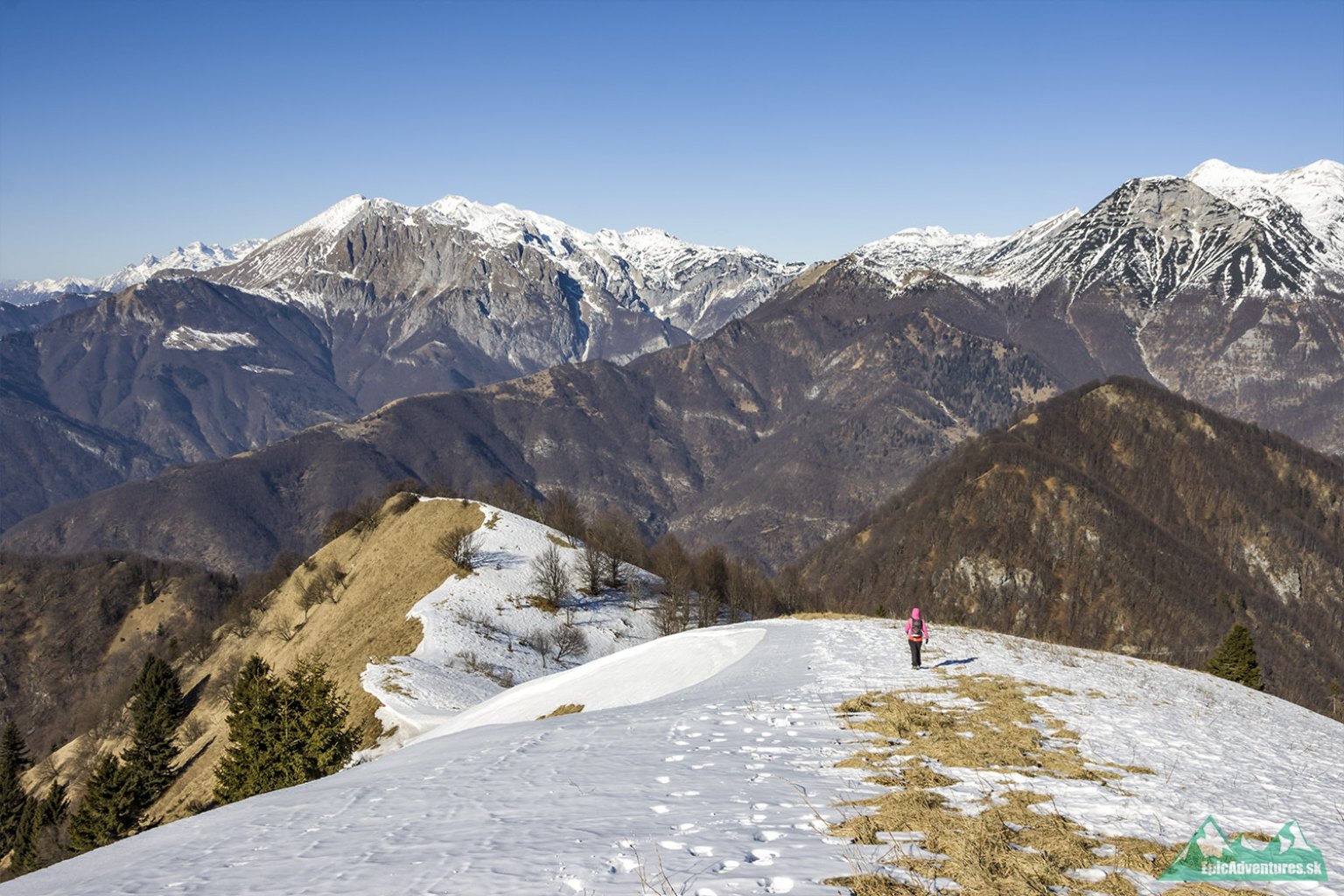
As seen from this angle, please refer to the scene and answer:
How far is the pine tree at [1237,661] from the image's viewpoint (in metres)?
66.9

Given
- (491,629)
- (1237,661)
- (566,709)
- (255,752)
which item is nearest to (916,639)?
(566,709)

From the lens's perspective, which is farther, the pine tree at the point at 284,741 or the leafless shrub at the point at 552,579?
the leafless shrub at the point at 552,579

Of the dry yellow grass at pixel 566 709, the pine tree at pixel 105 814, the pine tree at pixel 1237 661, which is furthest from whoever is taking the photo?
the pine tree at pixel 1237 661

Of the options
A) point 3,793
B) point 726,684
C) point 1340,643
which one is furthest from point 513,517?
point 1340,643

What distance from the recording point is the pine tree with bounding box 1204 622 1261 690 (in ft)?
220

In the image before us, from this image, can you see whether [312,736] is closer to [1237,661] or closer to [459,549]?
[459,549]

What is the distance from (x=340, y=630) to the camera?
78938 millimetres

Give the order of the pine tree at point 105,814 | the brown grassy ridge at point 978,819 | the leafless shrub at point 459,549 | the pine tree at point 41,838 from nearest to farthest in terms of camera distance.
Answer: the brown grassy ridge at point 978,819 < the pine tree at point 105,814 < the pine tree at point 41,838 < the leafless shrub at point 459,549

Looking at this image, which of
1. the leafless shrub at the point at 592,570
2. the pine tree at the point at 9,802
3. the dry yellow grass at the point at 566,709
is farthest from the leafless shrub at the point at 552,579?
the dry yellow grass at the point at 566,709

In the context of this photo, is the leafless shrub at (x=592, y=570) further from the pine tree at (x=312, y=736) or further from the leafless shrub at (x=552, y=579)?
the pine tree at (x=312, y=736)

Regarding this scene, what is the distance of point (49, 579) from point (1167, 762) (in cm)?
23128

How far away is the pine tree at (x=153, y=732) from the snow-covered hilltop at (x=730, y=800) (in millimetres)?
49295

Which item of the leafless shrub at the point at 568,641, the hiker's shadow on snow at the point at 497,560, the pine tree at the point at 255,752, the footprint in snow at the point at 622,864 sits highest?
the footprint in snow at the point at 622,864

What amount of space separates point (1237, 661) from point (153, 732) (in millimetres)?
96224
